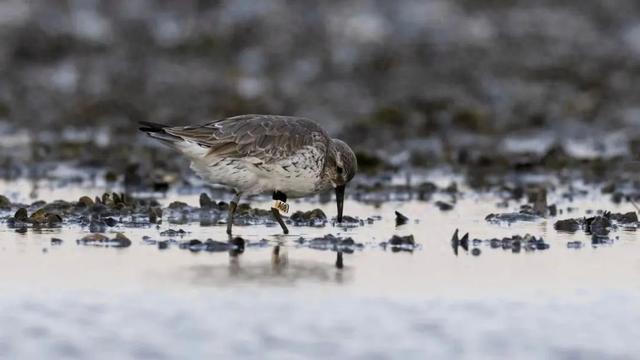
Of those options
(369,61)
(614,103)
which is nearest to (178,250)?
(614,103)

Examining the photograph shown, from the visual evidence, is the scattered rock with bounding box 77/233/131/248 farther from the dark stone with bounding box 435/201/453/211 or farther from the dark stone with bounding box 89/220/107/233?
the dark stone with bounding box 435/201/453/211

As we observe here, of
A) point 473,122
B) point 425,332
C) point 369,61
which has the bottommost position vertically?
point 425,332

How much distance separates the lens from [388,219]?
12719mm

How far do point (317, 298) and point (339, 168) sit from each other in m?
3.58

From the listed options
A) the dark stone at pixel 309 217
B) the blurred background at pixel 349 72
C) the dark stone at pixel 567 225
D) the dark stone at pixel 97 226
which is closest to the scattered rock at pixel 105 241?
the dark stone at pixel 97 226

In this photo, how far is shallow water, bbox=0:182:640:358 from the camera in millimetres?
7770

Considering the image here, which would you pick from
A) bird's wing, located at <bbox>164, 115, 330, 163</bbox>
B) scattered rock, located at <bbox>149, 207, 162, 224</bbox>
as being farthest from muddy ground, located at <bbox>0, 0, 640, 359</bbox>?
bird's wing, located at <bbox>164, 115, 330, 163</bbox>

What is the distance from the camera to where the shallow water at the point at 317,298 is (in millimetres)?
7770

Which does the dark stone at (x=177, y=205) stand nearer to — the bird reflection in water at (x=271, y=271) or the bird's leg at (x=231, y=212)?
the bird's leg at (x=231, y=212)

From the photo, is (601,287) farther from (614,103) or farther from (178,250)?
(614,103)

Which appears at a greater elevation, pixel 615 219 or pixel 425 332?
pixel 615 219

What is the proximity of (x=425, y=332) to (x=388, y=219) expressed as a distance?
15.3 ft

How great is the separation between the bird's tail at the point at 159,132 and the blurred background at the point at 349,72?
5051mm

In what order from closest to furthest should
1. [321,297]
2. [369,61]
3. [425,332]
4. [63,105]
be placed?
[425,332] → [321,297] → [63,105] → [369,61]
